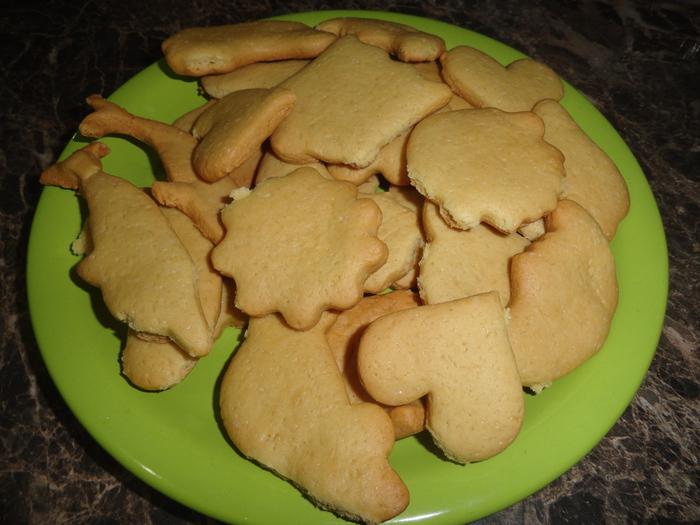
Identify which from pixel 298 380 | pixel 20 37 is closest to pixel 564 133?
pixel 298 380

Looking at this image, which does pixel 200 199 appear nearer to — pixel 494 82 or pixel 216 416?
pixel 216 416

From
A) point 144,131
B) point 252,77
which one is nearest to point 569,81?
point 252,77

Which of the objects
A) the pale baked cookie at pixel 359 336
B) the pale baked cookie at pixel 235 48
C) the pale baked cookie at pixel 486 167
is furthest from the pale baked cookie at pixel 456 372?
the pale baked cookie at pixel 235 48

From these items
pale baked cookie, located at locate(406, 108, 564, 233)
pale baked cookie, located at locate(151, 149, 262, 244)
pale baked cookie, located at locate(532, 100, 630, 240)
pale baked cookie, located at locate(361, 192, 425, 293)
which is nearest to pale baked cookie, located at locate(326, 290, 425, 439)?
pale baked cookie, located at locate(361, 192, 425, 293)

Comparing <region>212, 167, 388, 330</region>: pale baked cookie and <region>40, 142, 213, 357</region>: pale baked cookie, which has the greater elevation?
<region>212, 167, 388, 330</region>: pale baked cookie

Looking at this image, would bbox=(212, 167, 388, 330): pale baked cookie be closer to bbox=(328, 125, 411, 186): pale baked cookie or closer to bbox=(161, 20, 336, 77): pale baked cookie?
bbox=(328, 125, 411, 186): pale baked cookie

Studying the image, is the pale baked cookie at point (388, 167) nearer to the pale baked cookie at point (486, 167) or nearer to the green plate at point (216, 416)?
the pale baked cookie at point (486, 167)

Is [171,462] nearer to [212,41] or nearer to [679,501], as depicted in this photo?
[212,41]
